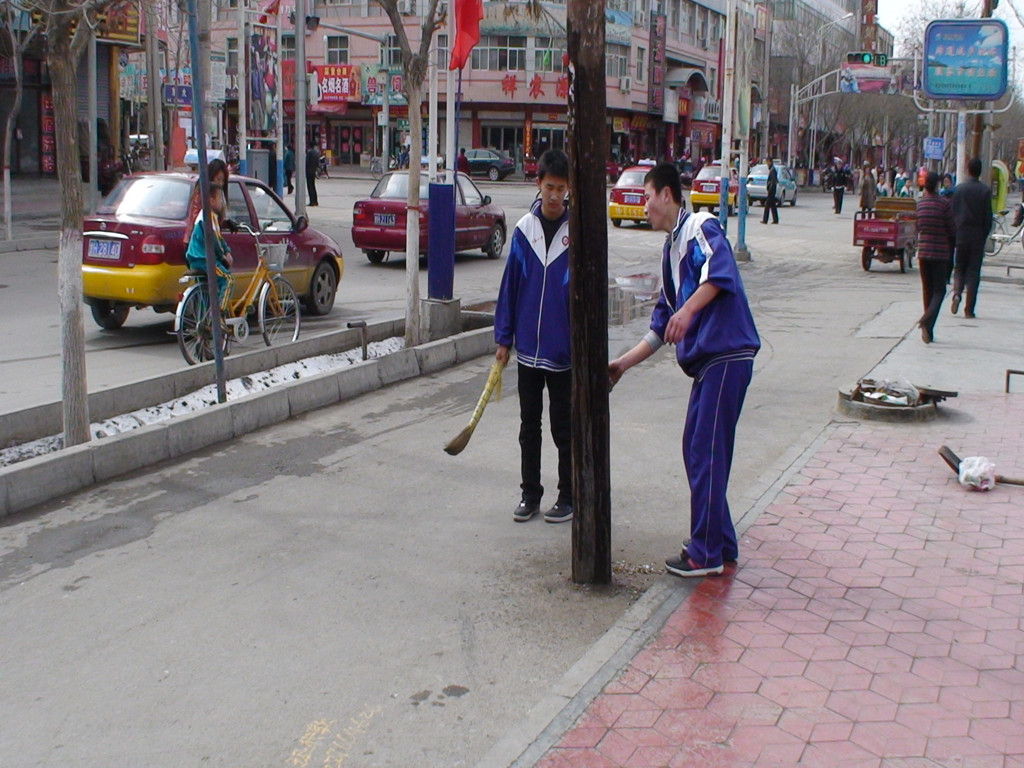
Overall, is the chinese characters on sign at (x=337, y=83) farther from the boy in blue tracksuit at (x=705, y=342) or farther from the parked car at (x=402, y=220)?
the boy in blue tracksuit at (x=705, y=342)

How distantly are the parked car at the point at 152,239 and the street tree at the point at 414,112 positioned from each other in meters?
1.78

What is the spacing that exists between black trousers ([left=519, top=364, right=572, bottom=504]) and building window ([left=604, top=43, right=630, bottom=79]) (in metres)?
60.0

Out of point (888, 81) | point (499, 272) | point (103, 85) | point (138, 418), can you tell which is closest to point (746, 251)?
point (499, 272)

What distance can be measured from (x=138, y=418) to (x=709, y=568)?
15.2ft

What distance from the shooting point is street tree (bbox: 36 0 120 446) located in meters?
6.47

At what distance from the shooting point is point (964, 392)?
9383mm

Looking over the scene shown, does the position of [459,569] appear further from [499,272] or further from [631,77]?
[631,77]

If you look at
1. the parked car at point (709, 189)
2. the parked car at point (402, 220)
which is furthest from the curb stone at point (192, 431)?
the parked car at point (709, 189)

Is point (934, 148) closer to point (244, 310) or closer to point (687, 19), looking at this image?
point (244, 310)

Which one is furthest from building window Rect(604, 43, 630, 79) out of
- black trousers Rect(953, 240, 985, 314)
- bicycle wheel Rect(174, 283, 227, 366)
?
bicycle wheel Rect(174, 283, 227, 366)

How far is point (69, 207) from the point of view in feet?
21.7

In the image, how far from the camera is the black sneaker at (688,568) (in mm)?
5125

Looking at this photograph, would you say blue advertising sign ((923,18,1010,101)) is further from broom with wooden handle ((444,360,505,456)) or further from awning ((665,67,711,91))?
awning ((665,67,711,91))

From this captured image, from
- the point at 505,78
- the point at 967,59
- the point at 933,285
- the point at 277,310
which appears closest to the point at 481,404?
the point at 277,310
